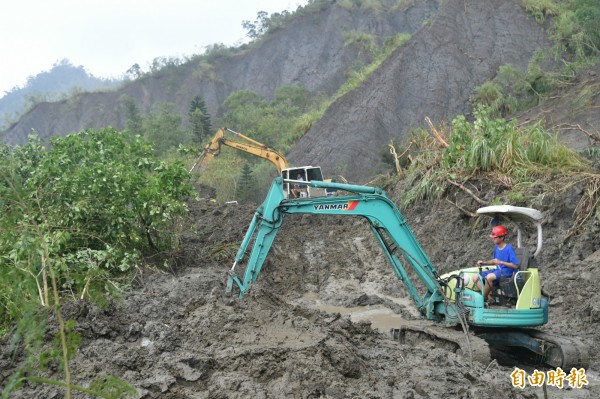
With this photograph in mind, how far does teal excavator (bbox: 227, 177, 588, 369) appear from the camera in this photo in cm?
700

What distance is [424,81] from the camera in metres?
33.1

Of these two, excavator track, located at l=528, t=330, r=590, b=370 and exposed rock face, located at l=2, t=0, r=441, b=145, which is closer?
excavator track, located at l=528, t=330, r=590, b=370

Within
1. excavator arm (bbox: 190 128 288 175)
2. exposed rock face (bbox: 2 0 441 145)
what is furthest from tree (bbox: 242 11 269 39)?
excavator arm (bbox: 190 128 288 175)

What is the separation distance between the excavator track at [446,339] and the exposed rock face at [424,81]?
69.5ft

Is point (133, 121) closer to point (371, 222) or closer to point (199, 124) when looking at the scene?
point (199, 124)

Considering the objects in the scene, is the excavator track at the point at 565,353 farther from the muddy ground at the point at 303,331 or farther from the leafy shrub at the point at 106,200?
the leafy shrub at the point at 106,200

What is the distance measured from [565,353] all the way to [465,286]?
55.4 inches

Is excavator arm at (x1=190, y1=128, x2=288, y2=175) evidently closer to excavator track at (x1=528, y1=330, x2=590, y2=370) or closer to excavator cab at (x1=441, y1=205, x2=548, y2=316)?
A: excavator cab at (x1=441, y1=205, x2=548, y2=316)

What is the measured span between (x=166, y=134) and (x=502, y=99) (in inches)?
934

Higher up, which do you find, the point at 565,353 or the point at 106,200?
the point at 106,200

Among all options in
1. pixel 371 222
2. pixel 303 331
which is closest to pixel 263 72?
pixel 371 222

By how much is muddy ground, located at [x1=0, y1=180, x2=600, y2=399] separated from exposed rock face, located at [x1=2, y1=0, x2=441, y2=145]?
38.5 m

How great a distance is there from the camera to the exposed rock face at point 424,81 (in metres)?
30.9

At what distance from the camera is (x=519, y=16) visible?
108 feet
